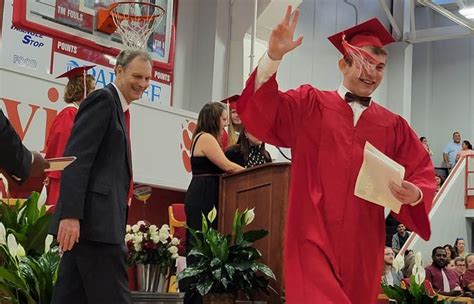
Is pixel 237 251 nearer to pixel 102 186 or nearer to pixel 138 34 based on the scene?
pixel 102 186

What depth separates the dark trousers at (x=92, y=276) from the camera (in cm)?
321

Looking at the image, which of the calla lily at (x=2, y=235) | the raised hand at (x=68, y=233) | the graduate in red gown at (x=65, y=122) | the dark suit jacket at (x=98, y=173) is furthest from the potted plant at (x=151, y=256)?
the raised hand at (x=68, y=233)

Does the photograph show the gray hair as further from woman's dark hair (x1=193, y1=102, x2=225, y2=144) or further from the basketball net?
the basketball net

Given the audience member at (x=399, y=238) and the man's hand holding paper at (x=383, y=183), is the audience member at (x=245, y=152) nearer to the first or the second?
the man's hand holding paper at (x=383, y=183)

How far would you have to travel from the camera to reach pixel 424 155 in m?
3.35

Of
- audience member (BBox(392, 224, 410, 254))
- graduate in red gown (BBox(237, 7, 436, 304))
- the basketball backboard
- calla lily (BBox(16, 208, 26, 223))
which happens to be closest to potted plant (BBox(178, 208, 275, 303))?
calla lily (BBox(16, 208, 26, 223))

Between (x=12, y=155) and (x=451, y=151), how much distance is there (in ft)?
52.4

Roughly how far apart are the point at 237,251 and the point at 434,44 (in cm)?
1547

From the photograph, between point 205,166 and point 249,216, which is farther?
point 205,166

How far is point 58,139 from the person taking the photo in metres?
4.95

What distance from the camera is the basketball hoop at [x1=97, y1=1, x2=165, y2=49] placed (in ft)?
31.0

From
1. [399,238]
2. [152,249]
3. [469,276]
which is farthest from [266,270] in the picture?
[399,238]

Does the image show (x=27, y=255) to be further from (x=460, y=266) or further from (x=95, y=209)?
(x=460, y=266)

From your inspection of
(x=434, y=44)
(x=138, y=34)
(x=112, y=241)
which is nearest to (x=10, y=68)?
(x=138, y=34)
